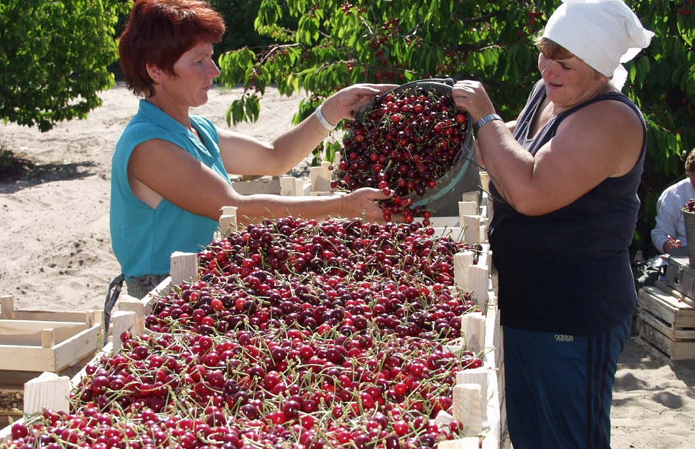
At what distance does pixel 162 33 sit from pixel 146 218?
727 millimetres

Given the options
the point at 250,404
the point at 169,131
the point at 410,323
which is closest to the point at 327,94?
the point at 169,131

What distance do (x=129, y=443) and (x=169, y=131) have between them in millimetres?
1762

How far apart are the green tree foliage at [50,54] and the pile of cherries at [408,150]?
9537 millimetres

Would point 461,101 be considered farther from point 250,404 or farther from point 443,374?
point 250,404

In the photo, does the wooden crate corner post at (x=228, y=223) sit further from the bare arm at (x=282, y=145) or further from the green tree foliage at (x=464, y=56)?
the green tree foliage at (x=464, y=56)

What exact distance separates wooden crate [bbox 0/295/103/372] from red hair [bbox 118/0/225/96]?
1298 mm

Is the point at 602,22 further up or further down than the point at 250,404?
further up

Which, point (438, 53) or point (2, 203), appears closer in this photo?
point (438, 53)

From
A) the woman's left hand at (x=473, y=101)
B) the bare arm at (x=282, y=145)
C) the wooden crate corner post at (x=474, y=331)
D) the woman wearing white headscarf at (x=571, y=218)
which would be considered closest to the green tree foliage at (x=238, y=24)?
the bare arm at (x=282, y=145)

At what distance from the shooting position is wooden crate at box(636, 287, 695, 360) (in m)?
5.36

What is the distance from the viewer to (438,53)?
5.89 metres

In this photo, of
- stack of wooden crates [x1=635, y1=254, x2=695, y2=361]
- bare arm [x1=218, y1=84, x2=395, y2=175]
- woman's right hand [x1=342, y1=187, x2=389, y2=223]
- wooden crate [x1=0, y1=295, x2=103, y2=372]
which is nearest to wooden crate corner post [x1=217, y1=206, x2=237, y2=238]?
woman's right hand [x1=342, y1=187, x2=389, y2=223]

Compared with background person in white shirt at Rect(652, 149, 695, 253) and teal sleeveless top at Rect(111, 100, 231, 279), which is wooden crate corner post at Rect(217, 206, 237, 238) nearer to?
teal sleeveless top at Rect(111, 100, 231, 279)

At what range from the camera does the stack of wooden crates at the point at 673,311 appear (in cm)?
Answer: 533
